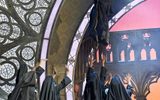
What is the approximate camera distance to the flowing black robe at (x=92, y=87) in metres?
4.54

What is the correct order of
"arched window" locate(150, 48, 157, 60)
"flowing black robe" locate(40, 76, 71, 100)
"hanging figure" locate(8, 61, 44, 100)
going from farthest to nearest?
"arched window" locate(150, 48, 157, 60) < "flowing black robe" locate(40, 76, 71, 100) < "hanging figure" locate(8, 61, 44, 100)

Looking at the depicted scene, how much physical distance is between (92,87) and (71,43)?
3.15 meters

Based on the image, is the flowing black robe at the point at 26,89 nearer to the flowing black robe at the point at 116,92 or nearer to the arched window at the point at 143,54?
the flowing black robe at the point at 116,92

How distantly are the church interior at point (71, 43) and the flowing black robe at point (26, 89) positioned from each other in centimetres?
187

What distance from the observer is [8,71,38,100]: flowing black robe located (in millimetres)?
5086

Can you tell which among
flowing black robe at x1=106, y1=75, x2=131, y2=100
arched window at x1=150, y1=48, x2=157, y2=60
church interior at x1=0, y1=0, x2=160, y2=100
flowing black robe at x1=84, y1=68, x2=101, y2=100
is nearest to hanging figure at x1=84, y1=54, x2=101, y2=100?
flowing black robe at x1=84, y1=68, x2=101, y2=100

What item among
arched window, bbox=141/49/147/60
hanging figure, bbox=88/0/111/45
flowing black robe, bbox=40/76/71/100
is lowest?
flowing black robe, bbox=40/76/71/100

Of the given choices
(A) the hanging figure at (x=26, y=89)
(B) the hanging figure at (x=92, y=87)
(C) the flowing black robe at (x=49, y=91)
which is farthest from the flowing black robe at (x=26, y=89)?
(B) the hanging figure at (x=92, y=87)

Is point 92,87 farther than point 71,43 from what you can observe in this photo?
No

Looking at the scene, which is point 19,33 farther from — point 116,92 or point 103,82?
point 116,92

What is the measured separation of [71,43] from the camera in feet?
25.1

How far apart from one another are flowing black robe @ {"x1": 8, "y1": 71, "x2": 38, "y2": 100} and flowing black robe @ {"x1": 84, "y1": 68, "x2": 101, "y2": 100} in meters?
0.76

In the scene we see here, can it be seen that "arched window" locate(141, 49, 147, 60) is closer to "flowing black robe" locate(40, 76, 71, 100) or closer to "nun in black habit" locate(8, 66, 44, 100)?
"flowing black robe" locate(40, 76, 71, 100)

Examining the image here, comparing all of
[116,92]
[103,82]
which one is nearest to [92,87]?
[103,82]
